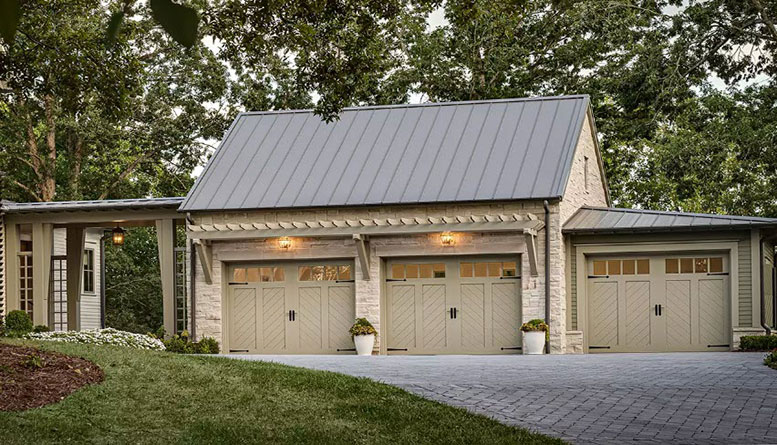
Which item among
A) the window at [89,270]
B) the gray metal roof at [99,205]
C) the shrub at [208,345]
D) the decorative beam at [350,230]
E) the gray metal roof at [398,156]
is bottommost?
the shrub at [208,345]

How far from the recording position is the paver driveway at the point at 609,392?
9.67m

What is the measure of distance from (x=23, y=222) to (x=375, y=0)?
15939 millimetres

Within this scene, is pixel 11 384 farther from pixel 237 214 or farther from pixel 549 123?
pixel 549 123

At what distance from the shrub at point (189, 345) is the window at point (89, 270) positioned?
8301mm

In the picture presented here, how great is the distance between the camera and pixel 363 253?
2183 centimetres

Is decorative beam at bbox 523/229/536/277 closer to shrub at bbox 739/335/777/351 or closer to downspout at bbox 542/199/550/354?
downspout at bbox 542/199/550/354

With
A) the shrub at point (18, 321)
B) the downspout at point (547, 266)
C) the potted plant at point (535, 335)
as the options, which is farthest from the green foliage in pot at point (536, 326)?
the shrub at point (18, 321)

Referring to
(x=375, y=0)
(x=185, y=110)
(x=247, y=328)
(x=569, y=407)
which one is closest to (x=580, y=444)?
(x=569, y=407)

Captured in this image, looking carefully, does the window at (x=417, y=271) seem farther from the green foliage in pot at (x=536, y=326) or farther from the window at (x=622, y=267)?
the window at (x=622, y=267)

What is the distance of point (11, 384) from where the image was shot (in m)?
9.91

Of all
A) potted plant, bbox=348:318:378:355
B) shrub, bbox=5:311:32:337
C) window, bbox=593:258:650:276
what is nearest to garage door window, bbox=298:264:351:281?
potted plant, bbox=348:318:378:355

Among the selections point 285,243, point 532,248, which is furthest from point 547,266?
point 285,243

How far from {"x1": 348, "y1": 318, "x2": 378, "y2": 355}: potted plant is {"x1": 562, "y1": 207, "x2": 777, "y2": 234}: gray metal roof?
451cm

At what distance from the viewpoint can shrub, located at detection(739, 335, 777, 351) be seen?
2009cm
